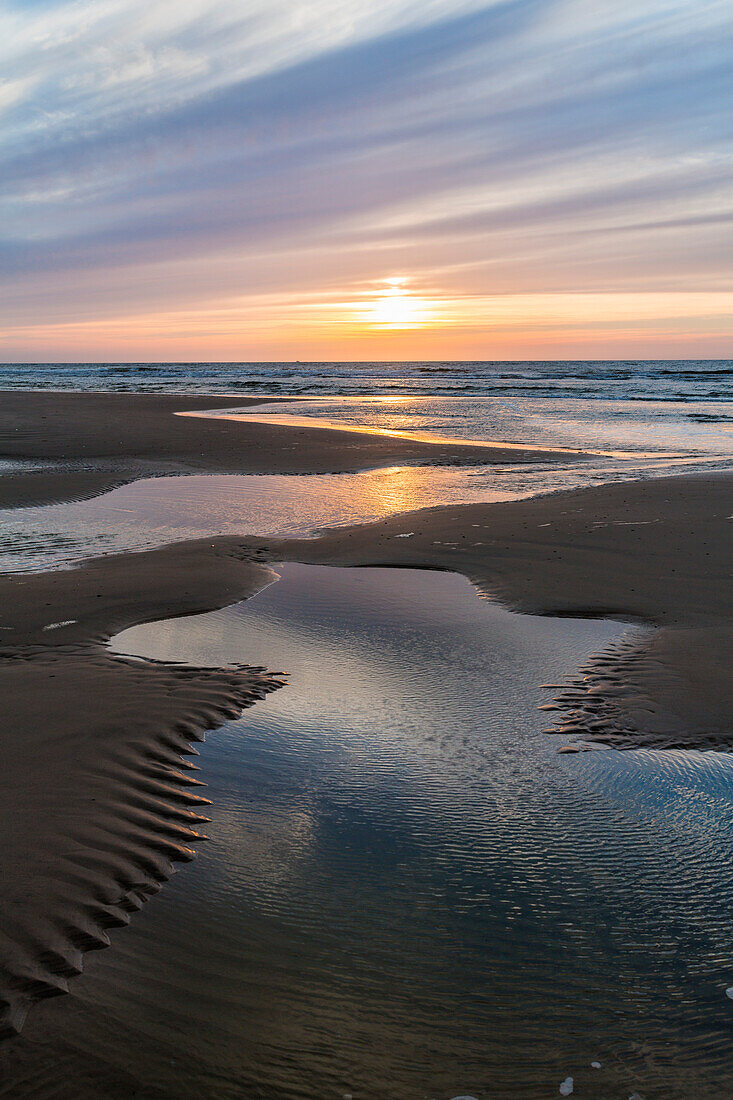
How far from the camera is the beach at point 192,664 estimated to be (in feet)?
12.8

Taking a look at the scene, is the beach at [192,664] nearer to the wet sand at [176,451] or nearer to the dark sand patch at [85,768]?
the dark sand patch at [85,768]

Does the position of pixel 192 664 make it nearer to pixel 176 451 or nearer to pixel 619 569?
pixel 619 569

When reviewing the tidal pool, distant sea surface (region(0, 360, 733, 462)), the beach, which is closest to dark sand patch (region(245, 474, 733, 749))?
the beach

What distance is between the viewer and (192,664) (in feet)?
22.3

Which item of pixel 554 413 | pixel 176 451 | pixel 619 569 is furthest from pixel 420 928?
pixel 554 413

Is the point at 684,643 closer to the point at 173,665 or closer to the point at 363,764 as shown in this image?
the point at 363,764

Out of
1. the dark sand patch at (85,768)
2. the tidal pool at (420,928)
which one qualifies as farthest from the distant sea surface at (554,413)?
the tidal pool at (420,928)

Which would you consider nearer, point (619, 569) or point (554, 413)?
point (619, 569)

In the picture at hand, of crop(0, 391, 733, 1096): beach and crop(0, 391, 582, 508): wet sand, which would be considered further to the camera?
crop(0, 391, 582, 508): wet sand

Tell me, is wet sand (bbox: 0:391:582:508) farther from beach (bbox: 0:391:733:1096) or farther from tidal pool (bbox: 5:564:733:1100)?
tidal pool (bbox: 5:564:733:1100)

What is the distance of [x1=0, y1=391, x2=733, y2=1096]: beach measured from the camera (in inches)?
153

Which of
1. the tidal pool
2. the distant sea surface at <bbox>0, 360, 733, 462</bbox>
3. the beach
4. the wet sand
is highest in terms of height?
the distant sea surface at <bbox>0, 360, 733, 462</bbox>

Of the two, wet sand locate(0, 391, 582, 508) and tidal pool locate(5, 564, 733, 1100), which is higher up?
wet sand locate(0, 391, 582, 508)

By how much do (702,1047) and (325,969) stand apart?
1.51 metres
